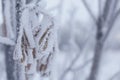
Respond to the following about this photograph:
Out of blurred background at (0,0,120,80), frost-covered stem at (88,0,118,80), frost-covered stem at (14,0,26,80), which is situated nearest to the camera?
frost-covered stem at (14,0,26,80)

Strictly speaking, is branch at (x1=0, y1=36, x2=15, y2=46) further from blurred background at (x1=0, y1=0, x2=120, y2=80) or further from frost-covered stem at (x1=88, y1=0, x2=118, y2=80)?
frost-covered stem at (x1=88, y1=0, x2=118, y2=80)

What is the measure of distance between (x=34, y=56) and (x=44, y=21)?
11 centimetres

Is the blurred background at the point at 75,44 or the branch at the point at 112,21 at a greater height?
the blurred background at the point at 75,44

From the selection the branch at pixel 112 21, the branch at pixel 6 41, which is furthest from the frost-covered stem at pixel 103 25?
the branch at pixel 6 41

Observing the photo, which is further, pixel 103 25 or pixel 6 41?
pixel 103 25

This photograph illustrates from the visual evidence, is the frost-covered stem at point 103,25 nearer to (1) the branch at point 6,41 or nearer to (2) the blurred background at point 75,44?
(2) the blurred background at point 75,44

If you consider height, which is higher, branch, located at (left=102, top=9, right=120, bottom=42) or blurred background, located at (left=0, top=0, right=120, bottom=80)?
blurred background, located at (left=0, top=0, right=120, bottom=80)

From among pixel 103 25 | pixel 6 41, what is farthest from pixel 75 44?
pixel 6 41

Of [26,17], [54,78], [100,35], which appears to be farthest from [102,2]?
[26,17]

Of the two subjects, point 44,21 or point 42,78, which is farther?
point 42,78

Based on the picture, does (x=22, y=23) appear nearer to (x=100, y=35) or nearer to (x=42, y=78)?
(x=42, y=78)

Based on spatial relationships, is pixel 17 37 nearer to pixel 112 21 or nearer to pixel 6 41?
pixel 6 41

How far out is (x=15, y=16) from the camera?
1047 millimetres

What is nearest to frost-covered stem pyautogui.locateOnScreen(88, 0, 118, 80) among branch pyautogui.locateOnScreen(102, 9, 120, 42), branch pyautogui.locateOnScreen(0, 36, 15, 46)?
branch pyautogui.locateOnScreen(102, 9, 120, 42)
